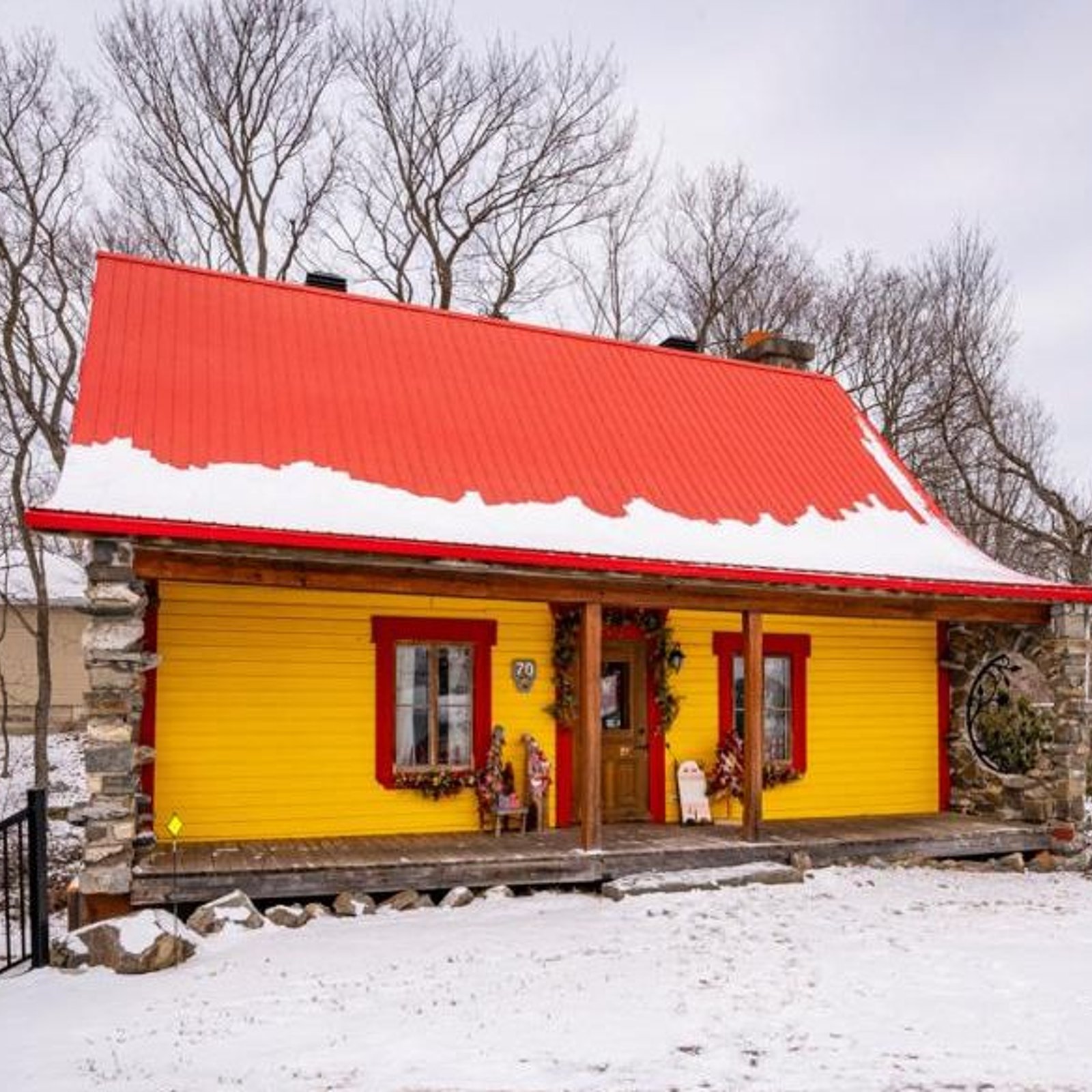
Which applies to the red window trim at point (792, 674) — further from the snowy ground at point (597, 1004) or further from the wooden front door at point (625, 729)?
the snowy ground at point (597, 1004)

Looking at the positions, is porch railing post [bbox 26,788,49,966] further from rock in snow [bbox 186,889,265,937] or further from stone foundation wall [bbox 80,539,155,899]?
rock in snow [bbox 186,889,265,937]

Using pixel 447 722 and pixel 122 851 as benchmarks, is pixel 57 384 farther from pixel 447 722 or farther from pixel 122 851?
pixel 122 851

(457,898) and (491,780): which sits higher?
(491,780)

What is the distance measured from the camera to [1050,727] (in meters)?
12.9

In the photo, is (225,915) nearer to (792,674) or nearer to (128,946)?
(128,946)

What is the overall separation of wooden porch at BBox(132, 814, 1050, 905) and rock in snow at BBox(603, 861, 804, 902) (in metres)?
0.20

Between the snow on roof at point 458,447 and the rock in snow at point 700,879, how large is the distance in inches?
110

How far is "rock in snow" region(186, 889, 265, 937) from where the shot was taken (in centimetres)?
858

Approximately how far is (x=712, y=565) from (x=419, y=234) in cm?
1573

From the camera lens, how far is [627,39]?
2412cm

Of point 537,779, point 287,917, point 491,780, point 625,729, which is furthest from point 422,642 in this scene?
point 287,917

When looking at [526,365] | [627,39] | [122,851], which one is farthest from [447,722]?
[627,39]

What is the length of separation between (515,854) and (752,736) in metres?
2.67

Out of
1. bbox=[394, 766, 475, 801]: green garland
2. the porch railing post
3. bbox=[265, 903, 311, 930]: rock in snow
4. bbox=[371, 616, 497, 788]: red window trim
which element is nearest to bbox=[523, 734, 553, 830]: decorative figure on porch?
bbox=[371, 616, 497, 788]: red window trim
